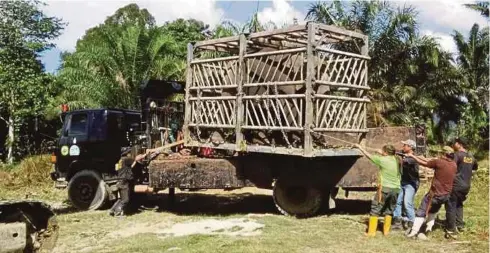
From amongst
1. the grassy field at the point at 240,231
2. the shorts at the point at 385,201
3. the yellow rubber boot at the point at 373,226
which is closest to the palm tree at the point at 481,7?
the grassy field at the point at 240,231

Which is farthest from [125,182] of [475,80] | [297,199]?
[475,80]

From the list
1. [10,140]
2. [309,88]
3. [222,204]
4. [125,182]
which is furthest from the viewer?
[10,140]

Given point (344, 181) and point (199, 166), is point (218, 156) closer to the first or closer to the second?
point (199, 166)

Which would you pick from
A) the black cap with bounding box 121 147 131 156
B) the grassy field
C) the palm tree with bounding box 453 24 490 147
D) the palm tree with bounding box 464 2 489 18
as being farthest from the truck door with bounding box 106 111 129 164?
the palm tree with bounding box 464 2 489 18

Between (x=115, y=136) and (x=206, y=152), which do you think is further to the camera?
(x=115, y=136)

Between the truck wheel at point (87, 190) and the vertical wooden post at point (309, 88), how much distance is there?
211 inches

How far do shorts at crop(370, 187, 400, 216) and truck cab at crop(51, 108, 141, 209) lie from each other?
5936mm

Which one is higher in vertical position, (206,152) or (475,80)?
(475,80)

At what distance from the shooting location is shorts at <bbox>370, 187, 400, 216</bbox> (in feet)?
27.5

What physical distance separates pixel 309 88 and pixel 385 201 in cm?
221

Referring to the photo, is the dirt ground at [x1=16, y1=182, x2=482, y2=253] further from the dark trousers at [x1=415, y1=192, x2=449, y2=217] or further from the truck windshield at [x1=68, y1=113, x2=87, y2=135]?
the truck windshield at [x1=68, y1=113, x2=87, y2=135]

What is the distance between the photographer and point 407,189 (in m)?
8.98

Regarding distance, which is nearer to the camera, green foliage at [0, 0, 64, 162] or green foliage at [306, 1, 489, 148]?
green foliage at [306, 1, 489, 148]

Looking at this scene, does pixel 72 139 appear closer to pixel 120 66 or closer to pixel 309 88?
pixel 309 88
